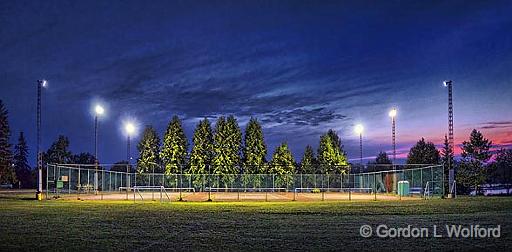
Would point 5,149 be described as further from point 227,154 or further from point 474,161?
point 474,161

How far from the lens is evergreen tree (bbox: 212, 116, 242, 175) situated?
8038 centimetres

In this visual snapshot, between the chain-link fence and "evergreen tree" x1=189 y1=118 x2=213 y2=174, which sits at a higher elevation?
"evergreen tree" x1=189 y1=118 x2=213 y2=174

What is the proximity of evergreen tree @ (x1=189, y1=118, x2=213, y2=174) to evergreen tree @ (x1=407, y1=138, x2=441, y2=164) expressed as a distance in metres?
44.0

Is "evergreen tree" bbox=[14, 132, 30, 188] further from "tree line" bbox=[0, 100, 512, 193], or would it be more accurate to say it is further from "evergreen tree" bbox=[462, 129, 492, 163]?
"evergreen tree" bbox=[462, 129, 492, 163]

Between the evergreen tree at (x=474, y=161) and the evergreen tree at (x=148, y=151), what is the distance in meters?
45.0

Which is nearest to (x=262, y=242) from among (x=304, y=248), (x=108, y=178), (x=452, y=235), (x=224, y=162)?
(x=304, y=248)

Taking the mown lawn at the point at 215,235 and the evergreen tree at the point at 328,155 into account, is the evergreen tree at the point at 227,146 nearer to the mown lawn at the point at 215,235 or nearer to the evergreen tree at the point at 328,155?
the evergreen tree at the point at 328,155

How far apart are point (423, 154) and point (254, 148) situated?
4526cm

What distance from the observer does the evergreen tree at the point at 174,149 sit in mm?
83000

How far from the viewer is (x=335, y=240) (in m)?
14.5

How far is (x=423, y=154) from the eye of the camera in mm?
110938

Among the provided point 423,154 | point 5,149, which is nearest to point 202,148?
point 5,149

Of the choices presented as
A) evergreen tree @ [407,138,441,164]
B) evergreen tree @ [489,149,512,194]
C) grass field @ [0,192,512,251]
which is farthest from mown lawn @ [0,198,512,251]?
evergreen tree @ [489,149,512,194]

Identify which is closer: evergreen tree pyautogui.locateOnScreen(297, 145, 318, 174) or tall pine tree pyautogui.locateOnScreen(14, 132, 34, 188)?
evergreen tree pyautogui.locateOnScreen(297, 145, 318, 174)
